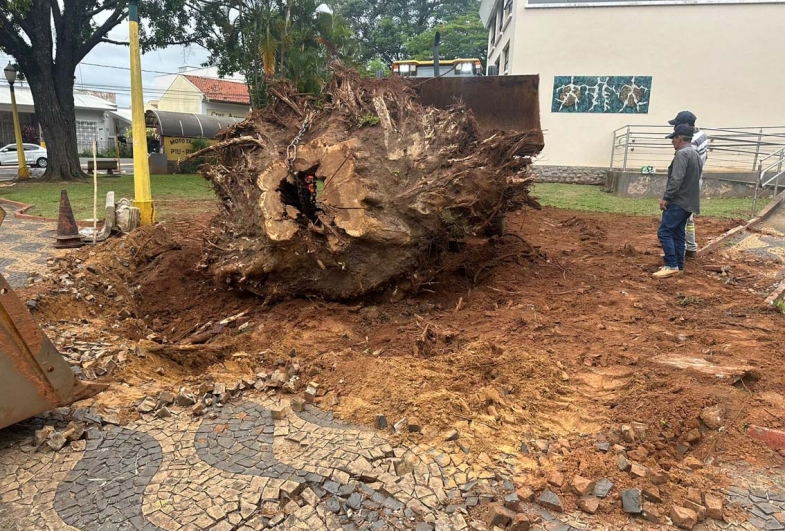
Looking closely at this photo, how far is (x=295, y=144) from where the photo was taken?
4.90 metres

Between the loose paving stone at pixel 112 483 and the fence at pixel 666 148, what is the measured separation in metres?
15.3

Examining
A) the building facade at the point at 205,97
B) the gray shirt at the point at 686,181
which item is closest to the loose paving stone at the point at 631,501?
the gray shirt at the point at 686,181

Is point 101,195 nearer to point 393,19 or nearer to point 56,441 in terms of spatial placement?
point 56,441

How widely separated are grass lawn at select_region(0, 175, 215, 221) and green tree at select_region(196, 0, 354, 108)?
481 centimetres

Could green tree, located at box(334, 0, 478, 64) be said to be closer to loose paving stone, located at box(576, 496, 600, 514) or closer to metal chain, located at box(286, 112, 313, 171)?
metal chain, located at box(286, 112, 313, 171)

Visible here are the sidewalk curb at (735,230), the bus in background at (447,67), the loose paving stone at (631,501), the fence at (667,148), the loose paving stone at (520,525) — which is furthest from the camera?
the fence at (667,148)

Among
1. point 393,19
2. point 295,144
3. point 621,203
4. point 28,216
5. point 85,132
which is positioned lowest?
point 28,216

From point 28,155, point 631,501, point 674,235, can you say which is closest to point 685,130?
point 674,235

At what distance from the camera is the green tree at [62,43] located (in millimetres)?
16156

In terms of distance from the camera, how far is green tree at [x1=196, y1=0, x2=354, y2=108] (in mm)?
17609

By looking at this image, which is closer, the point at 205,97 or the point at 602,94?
the point at 602,94

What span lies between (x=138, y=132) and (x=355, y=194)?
16.4 feet

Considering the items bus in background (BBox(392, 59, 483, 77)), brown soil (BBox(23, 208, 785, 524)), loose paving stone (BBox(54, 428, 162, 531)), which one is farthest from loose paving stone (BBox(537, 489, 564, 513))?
bus in background (BBox(392, 59, 483, 77))

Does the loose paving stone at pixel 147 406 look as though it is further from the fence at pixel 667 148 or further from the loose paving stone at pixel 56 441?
the fence at pixel 667 148
